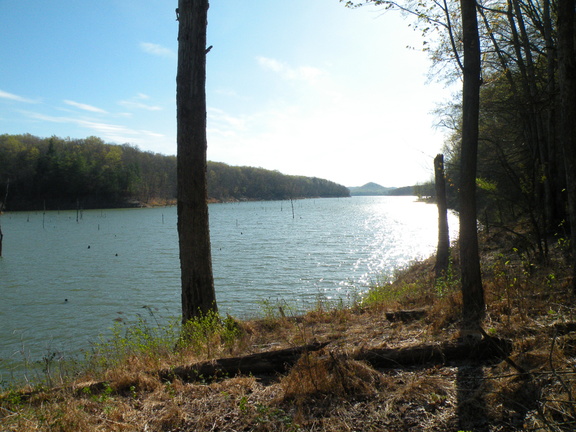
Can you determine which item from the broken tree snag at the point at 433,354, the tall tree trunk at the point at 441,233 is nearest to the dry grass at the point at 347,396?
the broken tree snag at the point at 433,354

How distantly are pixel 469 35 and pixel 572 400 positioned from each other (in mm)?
4508

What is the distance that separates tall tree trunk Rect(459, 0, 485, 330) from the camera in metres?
5.18

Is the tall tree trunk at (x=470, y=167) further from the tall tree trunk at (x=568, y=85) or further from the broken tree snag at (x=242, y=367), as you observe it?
the broken tree snag at (x=242, y=367)

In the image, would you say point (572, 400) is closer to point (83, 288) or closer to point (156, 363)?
point (156, 363)

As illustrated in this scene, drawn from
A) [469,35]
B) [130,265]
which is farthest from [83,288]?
[469,35]

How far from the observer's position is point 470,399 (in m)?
3.05

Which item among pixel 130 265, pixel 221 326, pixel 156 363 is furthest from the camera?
pixel 130 265

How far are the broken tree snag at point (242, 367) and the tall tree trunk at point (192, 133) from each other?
2.57m

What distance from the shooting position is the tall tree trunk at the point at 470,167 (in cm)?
518

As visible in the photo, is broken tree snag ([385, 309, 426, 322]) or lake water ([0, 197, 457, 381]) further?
lake water ([0, 197, 457, 381])

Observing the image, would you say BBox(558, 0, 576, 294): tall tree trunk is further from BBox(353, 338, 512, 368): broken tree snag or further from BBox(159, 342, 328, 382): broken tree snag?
BBox(159, 342, 328, 382): broken tree snag

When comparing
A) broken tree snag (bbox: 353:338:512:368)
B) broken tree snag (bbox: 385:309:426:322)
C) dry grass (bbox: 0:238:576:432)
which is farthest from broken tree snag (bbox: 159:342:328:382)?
broken tree snag (bbox: 385:309:426:322)

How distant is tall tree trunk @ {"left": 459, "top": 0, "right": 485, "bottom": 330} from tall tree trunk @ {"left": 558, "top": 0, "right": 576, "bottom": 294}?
929 millimetres

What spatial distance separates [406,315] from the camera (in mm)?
5898
